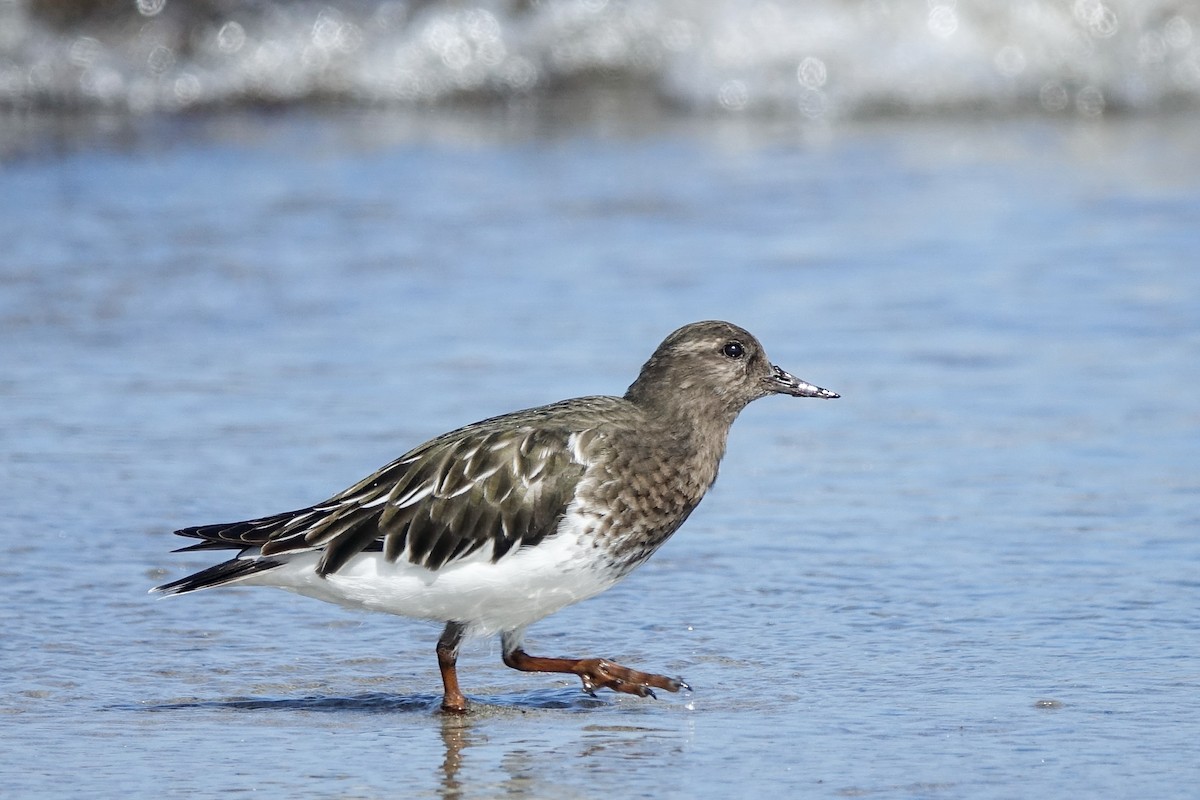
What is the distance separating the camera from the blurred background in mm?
5074

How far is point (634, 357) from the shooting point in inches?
356

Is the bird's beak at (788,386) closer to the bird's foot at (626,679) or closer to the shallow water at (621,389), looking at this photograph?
the shallow water at (621,389)

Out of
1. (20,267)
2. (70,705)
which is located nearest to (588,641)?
(70,705)

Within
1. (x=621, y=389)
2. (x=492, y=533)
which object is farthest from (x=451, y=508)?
(x=621, y=389)

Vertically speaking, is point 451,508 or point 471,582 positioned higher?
point 451,508

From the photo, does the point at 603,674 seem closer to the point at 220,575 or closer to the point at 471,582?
the point at 471,582

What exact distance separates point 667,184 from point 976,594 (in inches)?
283

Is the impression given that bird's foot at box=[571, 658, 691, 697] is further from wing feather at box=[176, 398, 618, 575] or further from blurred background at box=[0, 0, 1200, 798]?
wing feather at box=[176, 398, 618, 575]

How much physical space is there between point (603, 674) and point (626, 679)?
0.07 metres

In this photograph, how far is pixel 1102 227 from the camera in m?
11.2

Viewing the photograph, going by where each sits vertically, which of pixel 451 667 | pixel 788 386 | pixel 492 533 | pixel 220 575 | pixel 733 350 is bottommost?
pixel 451 667

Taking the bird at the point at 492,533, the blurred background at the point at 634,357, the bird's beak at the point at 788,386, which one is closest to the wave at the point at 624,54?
the blurred background at the point at 634,357

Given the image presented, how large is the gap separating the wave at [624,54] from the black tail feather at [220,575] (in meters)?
11.0

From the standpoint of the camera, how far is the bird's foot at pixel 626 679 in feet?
17.2
